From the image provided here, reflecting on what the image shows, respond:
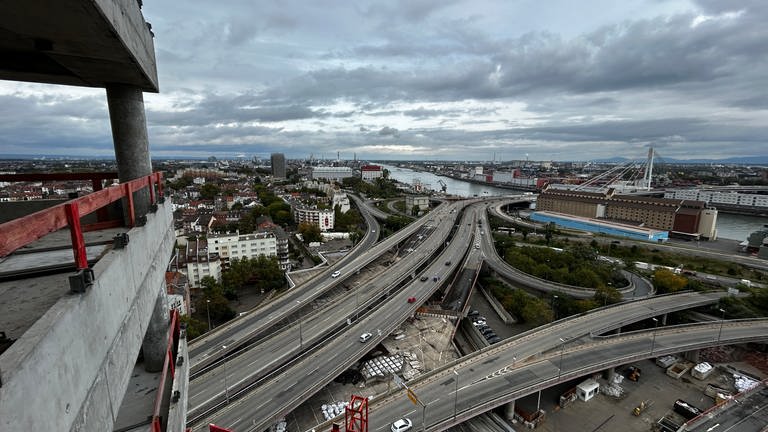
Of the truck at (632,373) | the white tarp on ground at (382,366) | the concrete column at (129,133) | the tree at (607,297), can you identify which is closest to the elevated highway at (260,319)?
the white tarp on ground at (382,366)

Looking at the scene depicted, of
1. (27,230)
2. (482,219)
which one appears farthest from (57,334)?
(482,219)

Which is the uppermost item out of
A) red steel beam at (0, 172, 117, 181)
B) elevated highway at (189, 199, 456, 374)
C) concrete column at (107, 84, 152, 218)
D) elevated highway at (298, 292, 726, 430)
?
concrete column at (107, 84, 152, 218)

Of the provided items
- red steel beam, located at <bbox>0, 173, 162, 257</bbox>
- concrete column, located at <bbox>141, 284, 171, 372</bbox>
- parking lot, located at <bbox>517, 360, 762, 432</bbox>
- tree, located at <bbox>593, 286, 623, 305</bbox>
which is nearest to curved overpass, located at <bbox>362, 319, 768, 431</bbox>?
parking lot, located at <bbox>517, 360, 762, 432</bbox>

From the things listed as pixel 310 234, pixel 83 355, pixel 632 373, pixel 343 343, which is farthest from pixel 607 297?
pixel 310 234

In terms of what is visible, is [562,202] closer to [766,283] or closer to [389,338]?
[766,283]

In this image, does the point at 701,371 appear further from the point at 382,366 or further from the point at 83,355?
the point at 83,355

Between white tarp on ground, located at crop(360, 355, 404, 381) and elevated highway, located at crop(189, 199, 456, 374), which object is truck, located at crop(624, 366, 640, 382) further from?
elevated highway, located at crop(189, 199, 456, 374)

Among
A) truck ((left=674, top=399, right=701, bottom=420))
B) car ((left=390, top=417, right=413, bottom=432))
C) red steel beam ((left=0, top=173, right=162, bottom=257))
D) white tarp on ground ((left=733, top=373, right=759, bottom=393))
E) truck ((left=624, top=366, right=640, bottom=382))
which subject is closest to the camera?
red steel beam ((left=0, top=173, right=162, bottom=257))
